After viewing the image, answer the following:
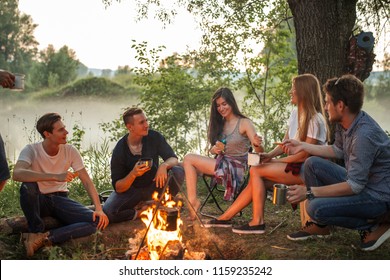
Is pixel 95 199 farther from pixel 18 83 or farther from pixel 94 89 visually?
pixel 94 89

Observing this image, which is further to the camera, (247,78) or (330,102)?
(247,78)

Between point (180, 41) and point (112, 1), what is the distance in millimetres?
1568

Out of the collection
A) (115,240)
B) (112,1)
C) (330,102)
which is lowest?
(115,240)

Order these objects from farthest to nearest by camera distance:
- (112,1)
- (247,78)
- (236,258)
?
1. (247,78)
2. (112,1)
3. (236,258)

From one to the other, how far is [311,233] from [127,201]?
1.50 meters

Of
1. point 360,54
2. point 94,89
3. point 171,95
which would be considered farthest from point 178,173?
point 94,89

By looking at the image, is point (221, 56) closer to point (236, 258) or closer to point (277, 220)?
point (277, 220)

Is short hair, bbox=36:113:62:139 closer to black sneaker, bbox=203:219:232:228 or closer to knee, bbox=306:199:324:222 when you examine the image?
black sneaker, bbox=203:219:232:228

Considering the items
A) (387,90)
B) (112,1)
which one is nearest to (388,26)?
(112,1)

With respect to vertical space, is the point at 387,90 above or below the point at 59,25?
below

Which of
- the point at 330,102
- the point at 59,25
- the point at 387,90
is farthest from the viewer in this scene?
the point at 59,25

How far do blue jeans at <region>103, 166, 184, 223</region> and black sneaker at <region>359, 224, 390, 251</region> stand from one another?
1.51 m

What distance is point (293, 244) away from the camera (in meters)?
3.44

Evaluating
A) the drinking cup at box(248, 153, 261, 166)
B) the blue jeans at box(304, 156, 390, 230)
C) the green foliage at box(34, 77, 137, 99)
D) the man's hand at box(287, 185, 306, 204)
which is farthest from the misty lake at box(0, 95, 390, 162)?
the blue jeans at box(304, 156, 390, 230)
